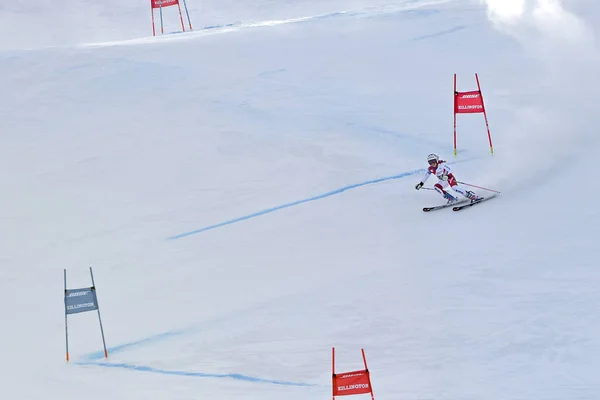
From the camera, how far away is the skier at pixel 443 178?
12.4m

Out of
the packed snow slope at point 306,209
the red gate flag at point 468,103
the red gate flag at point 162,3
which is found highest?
the red gate flag at point 162,3

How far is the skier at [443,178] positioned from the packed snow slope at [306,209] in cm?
20

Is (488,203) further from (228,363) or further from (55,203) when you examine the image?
(55,203)

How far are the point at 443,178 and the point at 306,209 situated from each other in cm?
177

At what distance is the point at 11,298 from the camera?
11.6 m

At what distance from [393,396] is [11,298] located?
15.8ft

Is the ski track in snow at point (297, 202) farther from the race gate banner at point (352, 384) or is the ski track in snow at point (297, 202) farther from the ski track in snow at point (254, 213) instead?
the race gate banner at point (352, 384)

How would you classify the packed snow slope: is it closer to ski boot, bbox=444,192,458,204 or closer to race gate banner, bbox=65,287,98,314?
ski boot, bbox=444,192,458,204

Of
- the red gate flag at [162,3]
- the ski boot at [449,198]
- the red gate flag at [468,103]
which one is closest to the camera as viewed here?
the ski boot at [449,198]

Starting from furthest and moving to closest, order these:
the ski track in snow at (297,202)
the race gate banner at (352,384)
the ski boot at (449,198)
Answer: the ski track in snow at (297,202) → the ski boot at (449,198) → the race gate banner at (352,384)

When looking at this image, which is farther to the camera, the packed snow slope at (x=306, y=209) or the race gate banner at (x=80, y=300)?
the packed snow slope at (x=306, y=209)

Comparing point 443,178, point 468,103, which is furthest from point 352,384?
point 468,103

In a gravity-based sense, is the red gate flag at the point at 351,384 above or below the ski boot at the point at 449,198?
above

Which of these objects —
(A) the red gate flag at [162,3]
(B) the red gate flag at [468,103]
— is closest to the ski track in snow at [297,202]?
(B) the red gate flag at [468,103]
